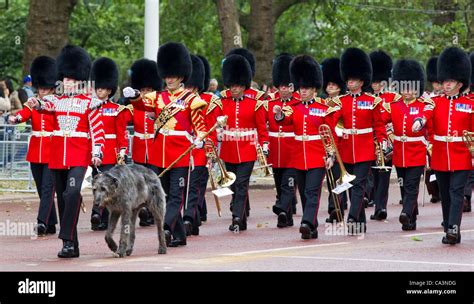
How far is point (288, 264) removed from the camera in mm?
11406

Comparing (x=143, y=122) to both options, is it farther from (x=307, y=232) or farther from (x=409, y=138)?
(x=409, y=138)

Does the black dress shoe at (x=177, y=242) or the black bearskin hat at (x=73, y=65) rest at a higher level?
the black bearskin hat at (x=73, y=65)

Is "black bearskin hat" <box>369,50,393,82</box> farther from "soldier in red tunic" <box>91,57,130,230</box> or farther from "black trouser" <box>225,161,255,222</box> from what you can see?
"soldier in red tunic" <box>91,57,130,230</box>

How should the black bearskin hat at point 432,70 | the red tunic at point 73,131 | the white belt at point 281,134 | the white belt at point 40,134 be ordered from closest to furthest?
the red tunic at point 73,131
the white belt at point 40,134
the white belt at point 281,134
the black bearskin hat at point 432,70

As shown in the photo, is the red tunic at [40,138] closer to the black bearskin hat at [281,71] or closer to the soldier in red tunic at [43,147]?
the soldier in red tunic at [43,147]

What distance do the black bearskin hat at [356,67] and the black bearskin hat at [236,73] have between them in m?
1.06

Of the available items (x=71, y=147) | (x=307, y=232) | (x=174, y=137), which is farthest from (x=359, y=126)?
(x=71, y=147)

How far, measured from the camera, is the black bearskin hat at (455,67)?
44.9ft

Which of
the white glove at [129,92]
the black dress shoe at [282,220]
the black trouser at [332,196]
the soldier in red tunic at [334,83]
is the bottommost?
the black dress shoe at [282,220]

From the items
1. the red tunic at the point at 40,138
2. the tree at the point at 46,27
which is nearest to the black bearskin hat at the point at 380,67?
the red tunic at the point at 40,138

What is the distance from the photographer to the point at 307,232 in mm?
13750

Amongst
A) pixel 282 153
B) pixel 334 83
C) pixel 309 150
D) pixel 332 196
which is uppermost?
pixel 334 83

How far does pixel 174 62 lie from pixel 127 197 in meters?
1.89

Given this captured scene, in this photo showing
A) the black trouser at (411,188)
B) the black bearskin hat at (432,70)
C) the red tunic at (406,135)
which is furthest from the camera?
the black bearskin hat at (432,70)
